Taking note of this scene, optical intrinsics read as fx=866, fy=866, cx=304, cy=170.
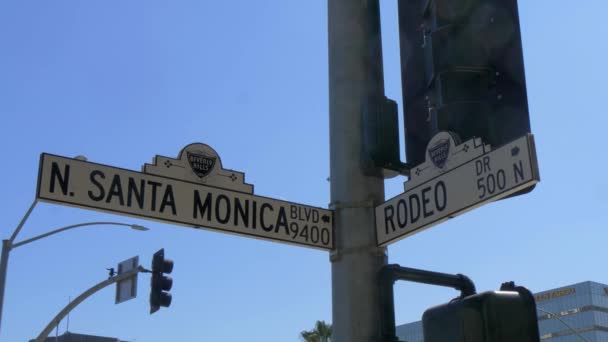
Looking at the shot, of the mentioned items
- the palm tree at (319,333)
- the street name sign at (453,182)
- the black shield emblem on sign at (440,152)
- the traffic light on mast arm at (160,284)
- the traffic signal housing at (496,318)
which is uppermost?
the palm tree at (319,333)

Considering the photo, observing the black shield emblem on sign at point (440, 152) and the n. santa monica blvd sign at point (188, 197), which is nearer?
the black shield emblem on sign at point (440, 152)

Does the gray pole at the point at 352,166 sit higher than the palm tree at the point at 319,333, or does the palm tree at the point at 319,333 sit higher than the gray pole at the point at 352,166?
the palm tree at the point at 319,333

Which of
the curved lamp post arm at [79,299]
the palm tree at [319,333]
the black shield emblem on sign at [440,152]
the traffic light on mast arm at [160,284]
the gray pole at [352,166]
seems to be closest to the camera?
the black shield emblem on sign at [440,152]

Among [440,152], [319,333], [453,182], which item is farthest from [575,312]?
[440,152]

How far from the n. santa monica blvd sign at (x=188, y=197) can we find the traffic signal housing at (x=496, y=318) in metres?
2.07

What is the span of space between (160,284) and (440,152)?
13097mm

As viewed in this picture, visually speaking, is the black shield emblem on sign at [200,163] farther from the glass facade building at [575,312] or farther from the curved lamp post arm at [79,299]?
the glass facade building at [575,312]

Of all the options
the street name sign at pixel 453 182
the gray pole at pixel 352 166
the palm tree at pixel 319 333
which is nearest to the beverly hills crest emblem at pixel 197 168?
the gray pole at pixel 352 166

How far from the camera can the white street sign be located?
77.1ft

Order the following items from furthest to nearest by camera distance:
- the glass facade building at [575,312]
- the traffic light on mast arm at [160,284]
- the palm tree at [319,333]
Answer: the glass facade building at [575,312]
the palm tree at [319,333]
the traffic light on mast arm at [160,284]

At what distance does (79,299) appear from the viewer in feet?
74.2

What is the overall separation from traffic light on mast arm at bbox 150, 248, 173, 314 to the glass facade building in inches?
4235

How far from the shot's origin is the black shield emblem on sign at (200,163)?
4.51m

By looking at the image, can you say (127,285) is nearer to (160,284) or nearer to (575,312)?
(160,284)
